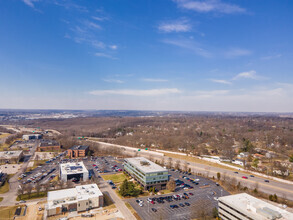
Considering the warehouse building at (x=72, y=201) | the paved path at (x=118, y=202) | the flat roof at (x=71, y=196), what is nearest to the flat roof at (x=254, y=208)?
the paved path at (x=118, y=202)

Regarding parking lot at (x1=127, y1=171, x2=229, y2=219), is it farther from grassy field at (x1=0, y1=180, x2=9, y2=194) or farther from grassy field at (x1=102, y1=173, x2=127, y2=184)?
grassy field at (x1=0, y1=180, x2=9, y2=194)

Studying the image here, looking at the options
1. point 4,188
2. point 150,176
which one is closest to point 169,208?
point 150,176

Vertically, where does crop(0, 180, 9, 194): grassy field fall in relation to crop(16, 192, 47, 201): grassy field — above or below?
below

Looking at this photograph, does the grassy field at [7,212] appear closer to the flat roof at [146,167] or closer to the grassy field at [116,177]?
the grassy field at [116,177]

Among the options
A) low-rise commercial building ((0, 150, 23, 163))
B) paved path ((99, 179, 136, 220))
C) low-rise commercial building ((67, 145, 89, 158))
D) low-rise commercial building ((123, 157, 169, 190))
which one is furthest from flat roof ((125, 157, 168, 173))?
low-rise commercial building ((0, 150, 23, 163))

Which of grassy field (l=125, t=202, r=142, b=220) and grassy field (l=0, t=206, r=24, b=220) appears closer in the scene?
grassy field (l=0, t=206, r=24, b=220)

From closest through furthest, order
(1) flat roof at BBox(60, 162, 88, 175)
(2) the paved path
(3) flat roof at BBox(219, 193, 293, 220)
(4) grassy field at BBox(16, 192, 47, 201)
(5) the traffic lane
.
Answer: (3) flat roof at BBox(219, 193, 293, 220) → (5) the traffic lane → (2) the paved path → (4) grassy field at BBox(16, 192, 47, 201) → (1) flat roof at BBox(60, 162, 88, 175)

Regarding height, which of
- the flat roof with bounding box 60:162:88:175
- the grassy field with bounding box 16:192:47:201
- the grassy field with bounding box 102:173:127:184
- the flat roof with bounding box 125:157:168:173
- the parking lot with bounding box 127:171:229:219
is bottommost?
the grassy field with bounding box 102:173:127:184

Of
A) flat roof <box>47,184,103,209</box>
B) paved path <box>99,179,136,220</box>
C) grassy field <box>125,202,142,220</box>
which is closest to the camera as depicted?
grassy field <box>125,202,142,220</box>
